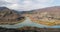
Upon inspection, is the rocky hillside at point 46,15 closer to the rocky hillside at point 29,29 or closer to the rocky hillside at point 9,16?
the rocky hillside at point 29,29

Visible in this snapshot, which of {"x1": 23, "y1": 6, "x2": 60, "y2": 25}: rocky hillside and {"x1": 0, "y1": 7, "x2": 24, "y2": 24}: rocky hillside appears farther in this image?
{"x1": 0, "y1": 7, "x2": 24, "y2": 24}: rocky hillside

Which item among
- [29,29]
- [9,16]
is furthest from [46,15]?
[9,16]

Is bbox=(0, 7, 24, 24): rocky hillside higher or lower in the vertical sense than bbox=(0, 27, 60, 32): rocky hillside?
higher

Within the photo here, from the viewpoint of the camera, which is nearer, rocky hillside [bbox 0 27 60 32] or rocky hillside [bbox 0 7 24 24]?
rocky hillside [bbox 0 27 60 32]

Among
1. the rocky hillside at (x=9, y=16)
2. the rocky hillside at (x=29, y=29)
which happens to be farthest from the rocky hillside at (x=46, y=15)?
the rocky hillside at (x=9, y=16)

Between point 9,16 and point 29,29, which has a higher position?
point 9,16

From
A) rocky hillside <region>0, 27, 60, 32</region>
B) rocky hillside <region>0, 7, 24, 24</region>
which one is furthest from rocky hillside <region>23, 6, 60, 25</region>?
rocky hillside <region>0, 7, 24, 24</region>

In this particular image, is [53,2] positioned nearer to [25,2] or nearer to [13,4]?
[25,2]

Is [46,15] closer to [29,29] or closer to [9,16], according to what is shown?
[29,29]

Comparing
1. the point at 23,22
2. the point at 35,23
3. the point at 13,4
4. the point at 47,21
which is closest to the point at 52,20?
the point at 47,21

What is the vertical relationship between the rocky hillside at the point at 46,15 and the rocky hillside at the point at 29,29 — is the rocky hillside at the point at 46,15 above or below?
above

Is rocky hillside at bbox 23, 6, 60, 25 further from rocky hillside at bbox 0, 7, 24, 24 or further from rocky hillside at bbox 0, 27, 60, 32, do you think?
rocky hillside at bbox 0, 7, 24, 24
